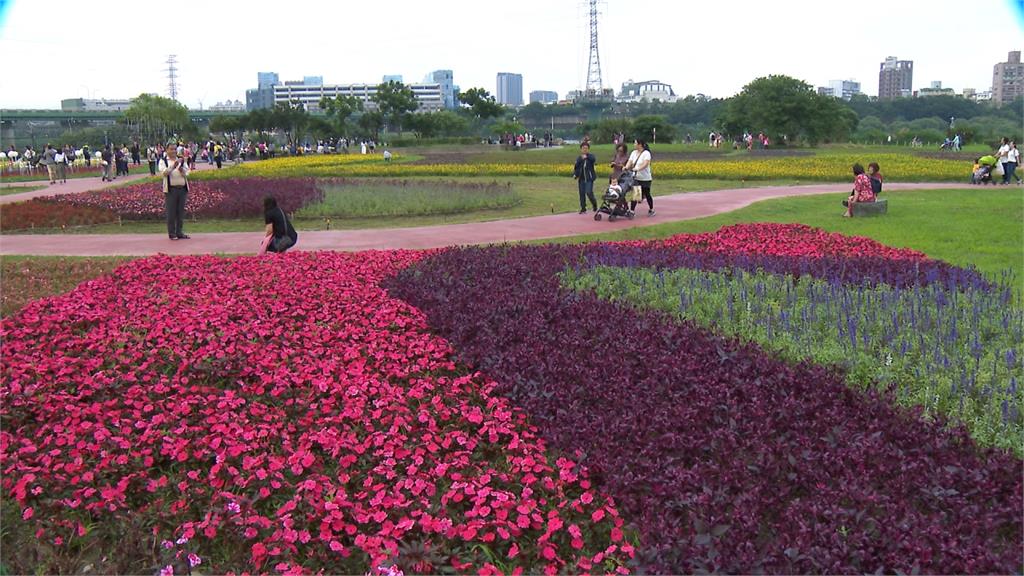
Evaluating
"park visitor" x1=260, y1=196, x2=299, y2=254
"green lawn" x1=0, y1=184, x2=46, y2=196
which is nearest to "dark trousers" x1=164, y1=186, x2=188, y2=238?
"park visitor" x1=260, y1=196, x2=299, y2=254

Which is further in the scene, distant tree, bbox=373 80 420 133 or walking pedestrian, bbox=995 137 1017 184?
distant tree, bbox=373 80 420 133

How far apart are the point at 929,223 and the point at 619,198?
4.81 m

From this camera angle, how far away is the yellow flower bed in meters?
23.2

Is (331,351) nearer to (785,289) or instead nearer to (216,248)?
(785,289)

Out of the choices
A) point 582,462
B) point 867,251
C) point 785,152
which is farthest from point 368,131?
point 582,462

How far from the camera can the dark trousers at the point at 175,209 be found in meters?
12.3

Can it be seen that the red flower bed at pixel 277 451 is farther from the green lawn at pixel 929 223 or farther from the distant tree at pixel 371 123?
the distant tree at pixel 371 123

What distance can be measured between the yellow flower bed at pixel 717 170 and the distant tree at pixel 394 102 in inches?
1139

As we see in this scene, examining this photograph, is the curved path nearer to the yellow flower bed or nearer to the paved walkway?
the yellow flower bed

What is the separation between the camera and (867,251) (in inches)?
368

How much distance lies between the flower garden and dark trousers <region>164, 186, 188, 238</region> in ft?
17.4

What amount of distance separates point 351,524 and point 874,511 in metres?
2.26

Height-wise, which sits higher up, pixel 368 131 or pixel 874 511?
pixel 368 131

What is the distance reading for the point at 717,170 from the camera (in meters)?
24.5
